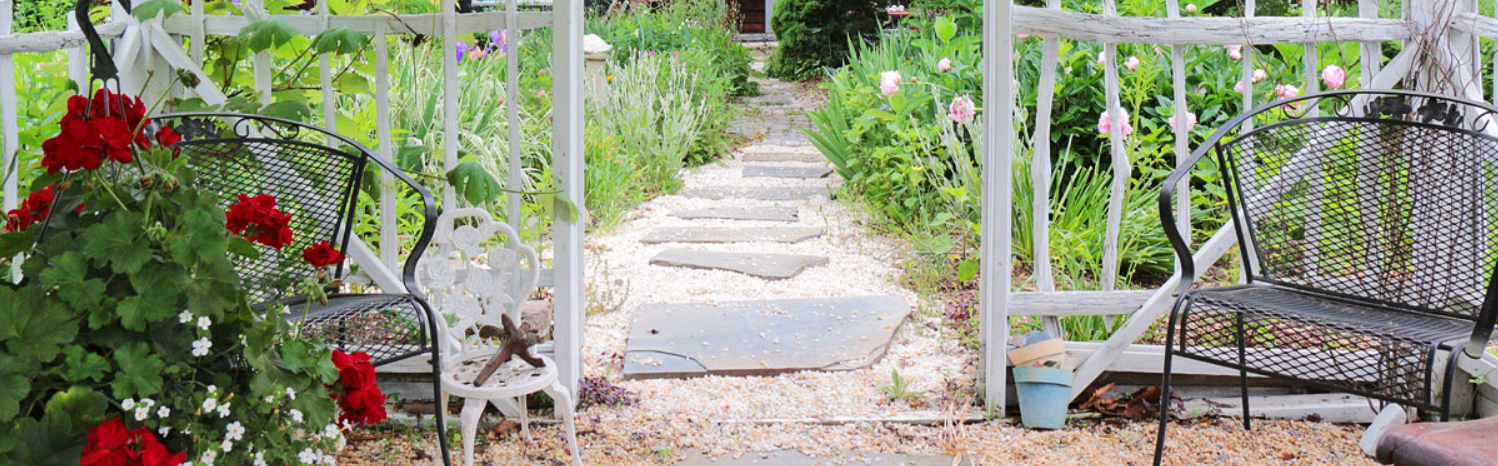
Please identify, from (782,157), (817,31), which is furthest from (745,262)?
(817,31)

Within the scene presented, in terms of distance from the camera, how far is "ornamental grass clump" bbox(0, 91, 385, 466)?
1.45 m

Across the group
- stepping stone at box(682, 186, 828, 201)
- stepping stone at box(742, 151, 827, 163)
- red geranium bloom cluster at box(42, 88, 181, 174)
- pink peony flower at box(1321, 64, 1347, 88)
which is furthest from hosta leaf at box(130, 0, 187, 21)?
stepping stone at box(742, 151, 827, 163)

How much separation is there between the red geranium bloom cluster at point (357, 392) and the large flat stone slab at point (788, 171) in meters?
4.74

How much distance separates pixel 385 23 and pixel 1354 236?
210 cm

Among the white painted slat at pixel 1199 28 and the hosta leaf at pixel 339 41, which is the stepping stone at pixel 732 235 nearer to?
the white painted slat at pixel 1199 28

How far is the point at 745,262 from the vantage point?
4461 millimetres

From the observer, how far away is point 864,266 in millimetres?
4469

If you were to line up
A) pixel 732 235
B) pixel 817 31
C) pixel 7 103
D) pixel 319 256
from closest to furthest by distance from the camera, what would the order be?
pixel 319 256
pixel 7 103
pixel 732 235
pixel 817 31

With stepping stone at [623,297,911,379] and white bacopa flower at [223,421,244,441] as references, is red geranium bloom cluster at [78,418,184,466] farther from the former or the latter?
stepping stone at [623,297,911,379]

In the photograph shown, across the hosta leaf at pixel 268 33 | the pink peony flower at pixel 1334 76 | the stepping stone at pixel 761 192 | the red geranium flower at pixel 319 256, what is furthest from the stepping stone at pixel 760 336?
the stepping stone at pixel 761 192

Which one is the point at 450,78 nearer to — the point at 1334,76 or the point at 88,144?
the point at 88,144

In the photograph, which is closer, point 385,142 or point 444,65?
point 444,65

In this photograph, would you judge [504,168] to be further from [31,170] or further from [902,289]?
[31,170]

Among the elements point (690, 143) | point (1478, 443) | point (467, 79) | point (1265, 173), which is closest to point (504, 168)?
point (467, 79)
